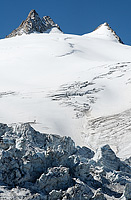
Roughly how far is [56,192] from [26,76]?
91.2 feet

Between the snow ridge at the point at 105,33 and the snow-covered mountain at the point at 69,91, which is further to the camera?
the snow ridge at the point at 105,33

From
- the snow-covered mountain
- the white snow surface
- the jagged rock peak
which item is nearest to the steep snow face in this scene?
the jagged rock peak

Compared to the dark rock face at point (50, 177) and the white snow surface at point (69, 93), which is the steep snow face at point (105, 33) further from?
the dark rock face at point (50, 177)

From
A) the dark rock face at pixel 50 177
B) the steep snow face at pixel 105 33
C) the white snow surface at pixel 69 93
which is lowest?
the dark rock face at pixel 50 177

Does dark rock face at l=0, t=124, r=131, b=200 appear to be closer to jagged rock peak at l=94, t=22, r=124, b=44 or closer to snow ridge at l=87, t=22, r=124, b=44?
snow ridge at l=87, t=22, r=124, b=44

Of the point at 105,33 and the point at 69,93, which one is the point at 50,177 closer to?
the point at 69,93

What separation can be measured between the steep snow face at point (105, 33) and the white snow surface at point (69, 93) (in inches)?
805

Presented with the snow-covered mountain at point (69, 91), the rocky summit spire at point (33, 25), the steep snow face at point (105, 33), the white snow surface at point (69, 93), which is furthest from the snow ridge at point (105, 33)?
the white snow surface at point (69, 93)

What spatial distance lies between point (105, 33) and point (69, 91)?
1719 inches

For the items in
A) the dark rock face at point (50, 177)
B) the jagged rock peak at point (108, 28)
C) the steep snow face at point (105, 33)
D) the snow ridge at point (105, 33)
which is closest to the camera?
the dark rock face at point (50, 177)

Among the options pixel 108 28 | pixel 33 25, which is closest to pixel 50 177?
pixel 33 25

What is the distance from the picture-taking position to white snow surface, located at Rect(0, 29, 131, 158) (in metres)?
24.9

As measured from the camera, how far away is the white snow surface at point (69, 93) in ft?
81.7

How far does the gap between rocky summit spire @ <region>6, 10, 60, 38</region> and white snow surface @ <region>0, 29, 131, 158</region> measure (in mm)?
20648
